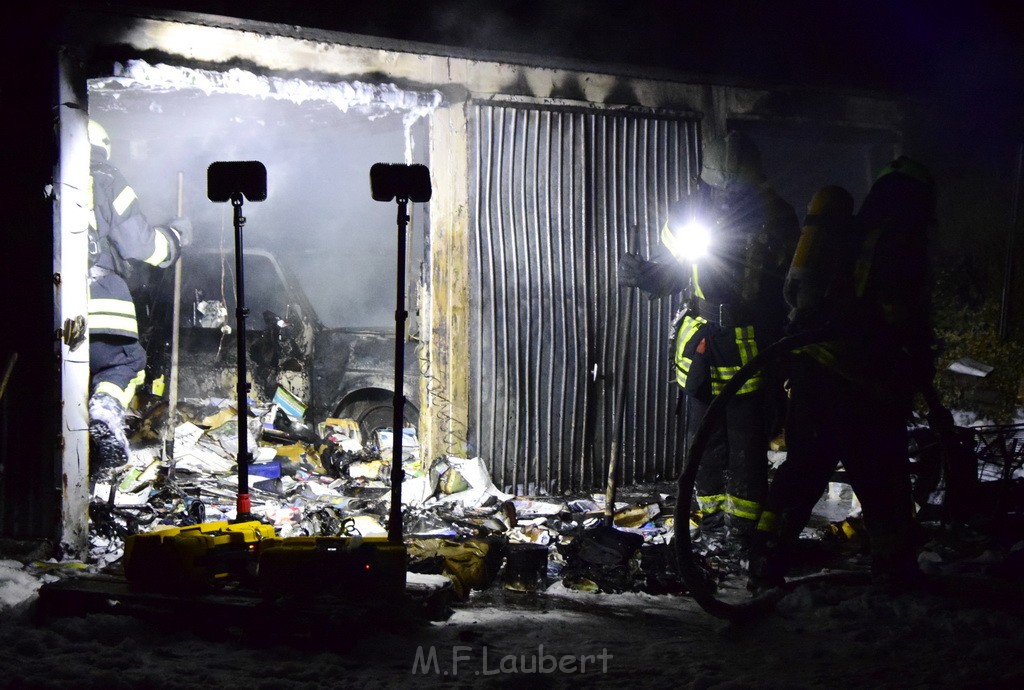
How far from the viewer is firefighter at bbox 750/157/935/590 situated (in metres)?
3.89

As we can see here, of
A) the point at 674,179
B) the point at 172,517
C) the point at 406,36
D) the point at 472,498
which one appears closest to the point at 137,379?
the point at 172,517

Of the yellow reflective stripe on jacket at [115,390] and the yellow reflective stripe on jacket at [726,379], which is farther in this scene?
the yellow reflective stripe on jacket at [115,390]

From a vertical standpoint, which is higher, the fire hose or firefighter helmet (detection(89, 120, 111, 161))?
firefighter helmet (detection(89, 120, 111, 161))

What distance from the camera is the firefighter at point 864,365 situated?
3895mm

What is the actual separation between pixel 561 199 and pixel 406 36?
5.30ft

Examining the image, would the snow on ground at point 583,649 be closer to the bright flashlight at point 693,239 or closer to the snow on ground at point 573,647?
the snow on ground at point 573,647

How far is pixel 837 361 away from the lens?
13.0 feet

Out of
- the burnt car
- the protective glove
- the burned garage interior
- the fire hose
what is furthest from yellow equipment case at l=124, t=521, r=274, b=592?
the burnt car

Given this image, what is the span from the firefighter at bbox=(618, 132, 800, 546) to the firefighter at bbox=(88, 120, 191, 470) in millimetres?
3478

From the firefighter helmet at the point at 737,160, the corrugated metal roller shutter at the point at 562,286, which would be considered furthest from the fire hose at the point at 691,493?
the corrugated metal roller shutter at the point at 562,286

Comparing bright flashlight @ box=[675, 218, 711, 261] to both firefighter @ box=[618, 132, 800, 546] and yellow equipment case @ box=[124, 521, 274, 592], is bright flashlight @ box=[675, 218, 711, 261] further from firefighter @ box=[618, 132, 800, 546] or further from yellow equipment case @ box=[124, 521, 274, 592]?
yellow equipment case @ box=[124, 521, 274, 592]

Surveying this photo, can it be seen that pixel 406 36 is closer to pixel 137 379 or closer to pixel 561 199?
pixel 561 199

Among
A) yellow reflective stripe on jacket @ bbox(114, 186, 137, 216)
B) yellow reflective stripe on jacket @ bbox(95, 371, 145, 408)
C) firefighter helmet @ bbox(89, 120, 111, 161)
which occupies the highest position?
firefighter helmet @ bbox(89, 120, 111, 161)

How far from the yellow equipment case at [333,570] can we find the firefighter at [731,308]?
215cm
